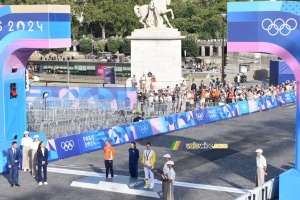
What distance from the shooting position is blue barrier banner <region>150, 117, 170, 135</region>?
31922 mm

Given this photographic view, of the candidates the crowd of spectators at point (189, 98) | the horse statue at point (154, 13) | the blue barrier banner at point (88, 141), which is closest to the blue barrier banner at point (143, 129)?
the blue barrier banner at point (88, 141)

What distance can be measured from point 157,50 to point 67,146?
20392 mm

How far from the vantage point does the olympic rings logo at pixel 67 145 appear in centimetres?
2644

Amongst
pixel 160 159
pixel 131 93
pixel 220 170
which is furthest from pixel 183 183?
pixel 131 93

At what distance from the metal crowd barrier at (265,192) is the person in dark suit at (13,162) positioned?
7731 millimetres

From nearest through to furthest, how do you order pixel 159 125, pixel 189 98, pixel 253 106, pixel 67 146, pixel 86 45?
pixel 67 146
pixel 159 125
pixel 189 98
pixel 253 106
pixel 86 45

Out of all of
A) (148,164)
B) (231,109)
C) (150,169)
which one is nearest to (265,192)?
(150,169)

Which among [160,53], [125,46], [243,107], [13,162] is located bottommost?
[13,162]

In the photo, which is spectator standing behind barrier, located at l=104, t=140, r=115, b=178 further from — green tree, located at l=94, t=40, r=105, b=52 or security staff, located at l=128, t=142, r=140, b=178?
green tree, located at l=94, t=40, r=105, b=52

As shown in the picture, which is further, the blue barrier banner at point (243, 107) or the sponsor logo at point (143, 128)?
the blue barrier banner at point (243, 107)

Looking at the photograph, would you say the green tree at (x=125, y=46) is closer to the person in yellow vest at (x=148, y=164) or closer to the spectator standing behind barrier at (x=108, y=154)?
the spectator standing behind barrier at (x=108, y=154)

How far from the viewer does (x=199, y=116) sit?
35.3m

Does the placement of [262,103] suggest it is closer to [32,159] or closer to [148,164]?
[32,159]

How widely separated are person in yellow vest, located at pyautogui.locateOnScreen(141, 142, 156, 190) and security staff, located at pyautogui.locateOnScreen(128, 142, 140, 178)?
0.85 meters
